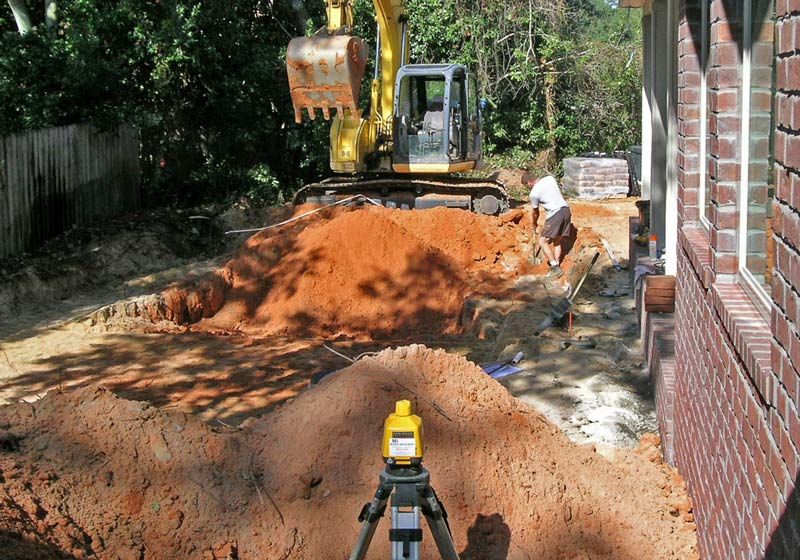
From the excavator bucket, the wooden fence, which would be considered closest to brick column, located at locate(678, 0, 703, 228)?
the excavator bucket

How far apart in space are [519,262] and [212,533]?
476 inches

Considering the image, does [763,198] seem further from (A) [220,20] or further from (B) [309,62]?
(A) [220,20]

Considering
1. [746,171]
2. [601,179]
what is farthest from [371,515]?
[601,179]

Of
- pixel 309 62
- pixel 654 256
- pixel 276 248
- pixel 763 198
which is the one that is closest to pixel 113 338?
pixel 276 248

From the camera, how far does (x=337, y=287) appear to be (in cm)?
1455

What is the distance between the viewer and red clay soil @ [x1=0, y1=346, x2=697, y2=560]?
17.5 ft

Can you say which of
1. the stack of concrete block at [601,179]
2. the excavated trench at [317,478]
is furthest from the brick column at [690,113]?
the stack of concrete block at [601,179]

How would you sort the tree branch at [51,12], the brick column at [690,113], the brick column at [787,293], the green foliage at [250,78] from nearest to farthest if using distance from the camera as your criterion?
1. the brick column at [787,293]
2. the brick column at [690,113]
3. the green foliage at [250,78]
4. the tree branch at [51,12]

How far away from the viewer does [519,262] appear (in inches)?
669

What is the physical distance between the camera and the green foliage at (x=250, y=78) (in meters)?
20.3

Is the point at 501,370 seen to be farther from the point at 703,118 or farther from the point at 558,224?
the point at 558,224

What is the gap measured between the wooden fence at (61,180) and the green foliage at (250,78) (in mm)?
625

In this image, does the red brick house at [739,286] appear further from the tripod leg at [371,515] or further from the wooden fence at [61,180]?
the wooden fence at [61,180]

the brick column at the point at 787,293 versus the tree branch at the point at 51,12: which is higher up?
the tree branch at the point at 51,12
